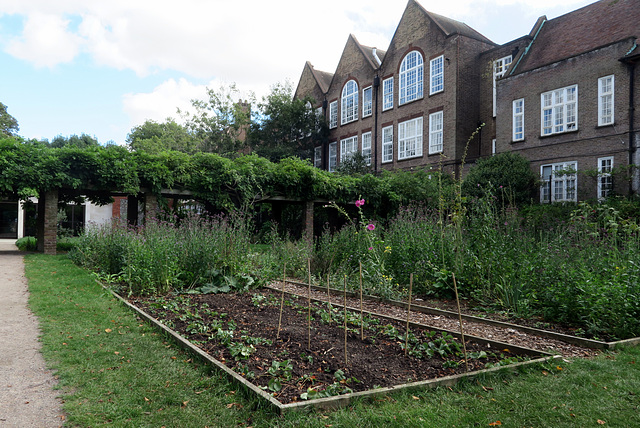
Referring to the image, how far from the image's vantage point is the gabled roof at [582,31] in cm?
1898

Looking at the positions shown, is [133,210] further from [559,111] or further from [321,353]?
[559,111]

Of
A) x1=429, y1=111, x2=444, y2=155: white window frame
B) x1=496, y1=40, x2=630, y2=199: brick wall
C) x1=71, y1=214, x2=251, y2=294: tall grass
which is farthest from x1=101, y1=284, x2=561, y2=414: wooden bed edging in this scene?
x1=429, y1=111, x2=444, y2=155: white window frame

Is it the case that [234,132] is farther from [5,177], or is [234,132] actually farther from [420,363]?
[420,363]

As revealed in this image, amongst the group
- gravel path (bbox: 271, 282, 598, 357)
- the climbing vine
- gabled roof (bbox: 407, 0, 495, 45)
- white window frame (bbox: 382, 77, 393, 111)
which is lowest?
gravel path (bbox: 271, 282, 598, 357)

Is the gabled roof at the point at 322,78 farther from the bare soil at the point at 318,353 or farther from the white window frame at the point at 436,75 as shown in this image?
the bare soil at the point at 318,353

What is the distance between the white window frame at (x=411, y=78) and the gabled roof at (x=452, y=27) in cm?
198

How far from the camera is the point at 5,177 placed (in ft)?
45.1

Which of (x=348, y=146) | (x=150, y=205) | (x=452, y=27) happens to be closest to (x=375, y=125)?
(x=348, y=146)

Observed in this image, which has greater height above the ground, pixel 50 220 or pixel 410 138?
pixel 410 138

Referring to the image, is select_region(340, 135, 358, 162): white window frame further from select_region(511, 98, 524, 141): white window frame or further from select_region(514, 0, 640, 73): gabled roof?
select_region(514, 0, 640, 73): gabled roof

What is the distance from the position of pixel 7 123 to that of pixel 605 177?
153 ft

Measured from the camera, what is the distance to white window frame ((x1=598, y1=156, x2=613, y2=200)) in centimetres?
1739

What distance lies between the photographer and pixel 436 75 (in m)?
24.8

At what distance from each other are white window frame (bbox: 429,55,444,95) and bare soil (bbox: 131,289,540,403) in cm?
2141
